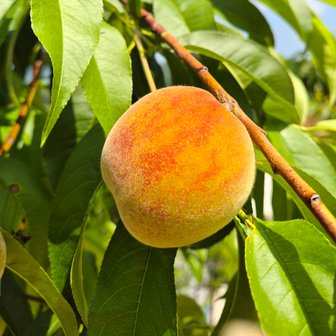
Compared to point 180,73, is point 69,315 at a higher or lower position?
lower

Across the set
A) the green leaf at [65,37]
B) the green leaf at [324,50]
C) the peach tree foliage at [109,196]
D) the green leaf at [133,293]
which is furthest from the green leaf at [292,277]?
the green leaf at [324,50]

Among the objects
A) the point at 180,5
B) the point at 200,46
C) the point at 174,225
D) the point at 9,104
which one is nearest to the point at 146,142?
the point at 174,225

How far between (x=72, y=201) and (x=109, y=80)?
0.59 ft

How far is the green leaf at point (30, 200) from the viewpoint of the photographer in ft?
3.31

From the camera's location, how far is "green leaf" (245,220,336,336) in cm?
60

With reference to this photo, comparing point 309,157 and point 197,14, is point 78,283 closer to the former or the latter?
point 309,157

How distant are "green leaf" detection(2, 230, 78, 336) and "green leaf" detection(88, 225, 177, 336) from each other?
0.03m

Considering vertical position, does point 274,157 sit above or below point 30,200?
above

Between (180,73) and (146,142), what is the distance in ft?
1.29

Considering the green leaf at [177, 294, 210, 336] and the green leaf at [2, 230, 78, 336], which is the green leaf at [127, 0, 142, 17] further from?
the green leaf at [177, 294, 210, 336]

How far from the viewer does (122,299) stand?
0.79 meters

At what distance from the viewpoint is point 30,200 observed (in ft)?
3.36

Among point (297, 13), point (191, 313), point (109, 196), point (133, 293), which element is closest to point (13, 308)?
point (133, 293)

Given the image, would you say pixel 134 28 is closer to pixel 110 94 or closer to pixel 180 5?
pixel 180 5
